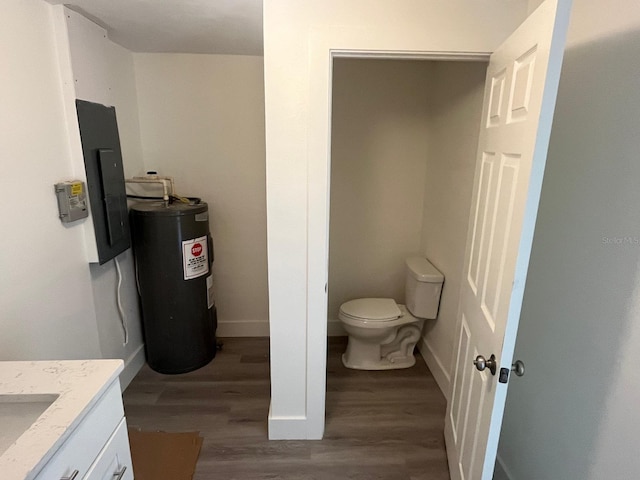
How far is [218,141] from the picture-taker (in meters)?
2.52

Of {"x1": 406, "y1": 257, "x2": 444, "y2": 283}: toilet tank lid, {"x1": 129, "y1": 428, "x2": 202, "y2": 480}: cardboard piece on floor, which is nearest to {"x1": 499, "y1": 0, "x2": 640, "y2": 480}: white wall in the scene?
{"x1": 406, "y1": 257, "x2": 444, "y2": 283}: toilet tank lid

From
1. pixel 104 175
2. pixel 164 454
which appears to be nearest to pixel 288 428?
pixel 164 454

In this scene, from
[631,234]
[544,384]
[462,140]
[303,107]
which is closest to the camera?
[631,234]

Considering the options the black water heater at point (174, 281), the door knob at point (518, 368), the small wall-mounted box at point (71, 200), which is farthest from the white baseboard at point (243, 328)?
the door knob at point (518, 368)

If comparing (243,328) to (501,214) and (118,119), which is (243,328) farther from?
(501,214)

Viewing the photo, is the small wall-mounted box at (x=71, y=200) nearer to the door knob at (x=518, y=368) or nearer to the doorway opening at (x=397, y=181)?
the doorway opening at (x=397, y=181)

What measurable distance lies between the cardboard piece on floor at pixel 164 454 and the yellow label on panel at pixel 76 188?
50.8 inches

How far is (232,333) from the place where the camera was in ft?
9.52

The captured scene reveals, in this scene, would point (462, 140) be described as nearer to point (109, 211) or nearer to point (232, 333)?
point (109, 211)

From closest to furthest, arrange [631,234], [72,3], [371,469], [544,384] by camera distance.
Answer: [631,234], [544,384], [72,3], [371,469]

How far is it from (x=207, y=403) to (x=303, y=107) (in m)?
1.79

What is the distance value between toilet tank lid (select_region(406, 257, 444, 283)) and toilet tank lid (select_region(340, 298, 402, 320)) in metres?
0.28

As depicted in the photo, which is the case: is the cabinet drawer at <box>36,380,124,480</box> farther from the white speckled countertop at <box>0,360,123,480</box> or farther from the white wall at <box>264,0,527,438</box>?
the white wall at <box>264,0,527,438</box>

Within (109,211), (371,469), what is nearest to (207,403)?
(371,469)
